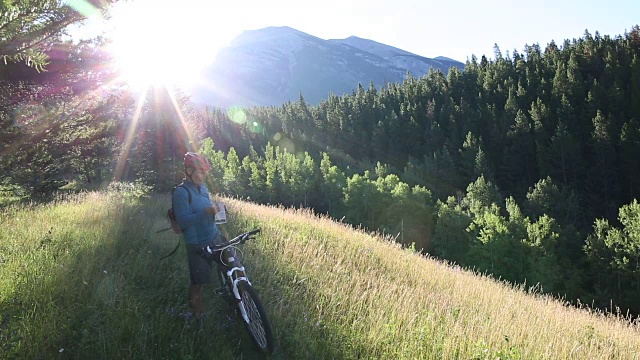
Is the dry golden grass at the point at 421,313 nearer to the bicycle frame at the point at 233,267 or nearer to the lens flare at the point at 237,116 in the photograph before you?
the bicycle frame at the point at 233,267

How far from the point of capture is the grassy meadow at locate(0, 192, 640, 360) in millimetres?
4109

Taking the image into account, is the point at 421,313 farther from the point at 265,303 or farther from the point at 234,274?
the point at 234,274

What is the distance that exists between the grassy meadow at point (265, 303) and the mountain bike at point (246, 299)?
236 millimetres

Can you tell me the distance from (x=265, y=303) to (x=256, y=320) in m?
1.14

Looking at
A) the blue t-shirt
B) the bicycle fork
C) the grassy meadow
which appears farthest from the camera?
the blue t-shirt

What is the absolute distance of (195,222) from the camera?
4613mm

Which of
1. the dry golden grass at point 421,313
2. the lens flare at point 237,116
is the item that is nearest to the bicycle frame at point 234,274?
the dry golden grass at point 421,313

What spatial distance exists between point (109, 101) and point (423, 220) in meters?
48.2

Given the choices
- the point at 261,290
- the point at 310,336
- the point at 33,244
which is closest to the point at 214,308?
the point at 261,290

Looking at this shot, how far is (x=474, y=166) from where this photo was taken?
7969cm

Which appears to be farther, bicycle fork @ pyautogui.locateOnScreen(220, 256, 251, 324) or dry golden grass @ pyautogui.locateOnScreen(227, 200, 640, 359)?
→ dry golden grass @ pyautogui.locateOnScreen(227, 200, 640, 359)

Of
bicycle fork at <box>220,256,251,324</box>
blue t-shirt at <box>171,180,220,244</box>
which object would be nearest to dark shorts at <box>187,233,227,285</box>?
blue t-shirt at <box>171,180,220,244</box>

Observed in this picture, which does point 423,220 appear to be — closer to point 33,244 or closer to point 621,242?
point 621,242

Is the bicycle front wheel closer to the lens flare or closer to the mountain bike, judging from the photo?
the mountain bike
